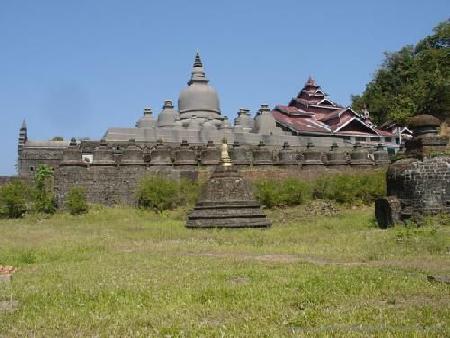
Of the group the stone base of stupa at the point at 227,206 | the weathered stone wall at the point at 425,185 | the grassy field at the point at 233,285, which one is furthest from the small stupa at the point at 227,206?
the weathered stone wall at the point at 425,185

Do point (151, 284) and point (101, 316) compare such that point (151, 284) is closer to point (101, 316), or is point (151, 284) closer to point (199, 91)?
point (101, 316)

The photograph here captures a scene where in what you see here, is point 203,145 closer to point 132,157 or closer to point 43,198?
point 132,157

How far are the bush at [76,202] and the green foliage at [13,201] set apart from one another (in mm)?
1976

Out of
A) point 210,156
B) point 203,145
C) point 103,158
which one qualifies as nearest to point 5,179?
point 103,158

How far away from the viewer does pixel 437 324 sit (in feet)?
17.6

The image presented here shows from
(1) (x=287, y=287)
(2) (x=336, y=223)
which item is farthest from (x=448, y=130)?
(1) (x=287, y=287)

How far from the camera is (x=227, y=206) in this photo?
1864 centimetres

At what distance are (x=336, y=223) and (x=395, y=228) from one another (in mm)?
3207

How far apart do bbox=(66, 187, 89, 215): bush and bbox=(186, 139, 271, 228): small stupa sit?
25.6 feet

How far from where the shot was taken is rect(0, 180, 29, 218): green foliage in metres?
25.1

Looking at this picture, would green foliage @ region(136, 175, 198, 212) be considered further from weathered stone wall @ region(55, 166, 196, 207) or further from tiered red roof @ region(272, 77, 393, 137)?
tiered red roof @ region(272, 77, 393, 137)

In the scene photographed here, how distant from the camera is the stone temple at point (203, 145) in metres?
27.3

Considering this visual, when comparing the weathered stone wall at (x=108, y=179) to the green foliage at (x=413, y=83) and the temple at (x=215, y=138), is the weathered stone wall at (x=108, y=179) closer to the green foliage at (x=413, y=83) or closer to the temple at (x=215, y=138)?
the temple at (x=215, y=138)

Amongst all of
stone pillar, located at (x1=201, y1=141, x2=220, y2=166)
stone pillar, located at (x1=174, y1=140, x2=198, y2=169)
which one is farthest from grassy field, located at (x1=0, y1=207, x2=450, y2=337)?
stone pillar, located at (x1=201, y1=141, x2=220, y2=166)
